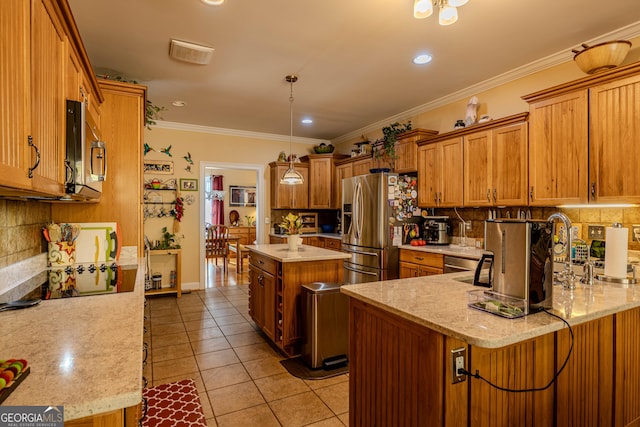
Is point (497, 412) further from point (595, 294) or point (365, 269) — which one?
point (365, 269)

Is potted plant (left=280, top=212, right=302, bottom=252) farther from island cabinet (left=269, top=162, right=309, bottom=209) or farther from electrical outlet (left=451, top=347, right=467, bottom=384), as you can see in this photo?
island cabinet (left=269, top=162, right=309, bottom=209)

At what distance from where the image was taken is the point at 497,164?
3324mm

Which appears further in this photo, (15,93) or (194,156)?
(194,156)

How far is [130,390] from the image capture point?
79 cm

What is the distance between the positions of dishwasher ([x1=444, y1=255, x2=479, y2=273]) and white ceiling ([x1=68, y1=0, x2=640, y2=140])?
192 cm

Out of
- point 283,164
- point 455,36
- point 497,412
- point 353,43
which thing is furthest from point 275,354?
point 283,164

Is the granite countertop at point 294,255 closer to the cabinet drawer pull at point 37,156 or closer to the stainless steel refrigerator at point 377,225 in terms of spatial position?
the stainless steel refrigerator at point 377,225

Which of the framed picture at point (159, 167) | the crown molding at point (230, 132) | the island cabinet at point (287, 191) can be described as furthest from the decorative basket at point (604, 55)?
the framed picture at point (159, 167)

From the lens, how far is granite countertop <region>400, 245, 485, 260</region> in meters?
3.30

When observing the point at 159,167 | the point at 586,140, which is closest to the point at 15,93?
the point at 586,140

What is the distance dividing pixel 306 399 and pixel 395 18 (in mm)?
2859

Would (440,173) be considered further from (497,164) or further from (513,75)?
(513,75)

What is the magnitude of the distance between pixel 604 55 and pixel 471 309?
237cm

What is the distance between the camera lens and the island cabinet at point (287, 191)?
5.98 m
